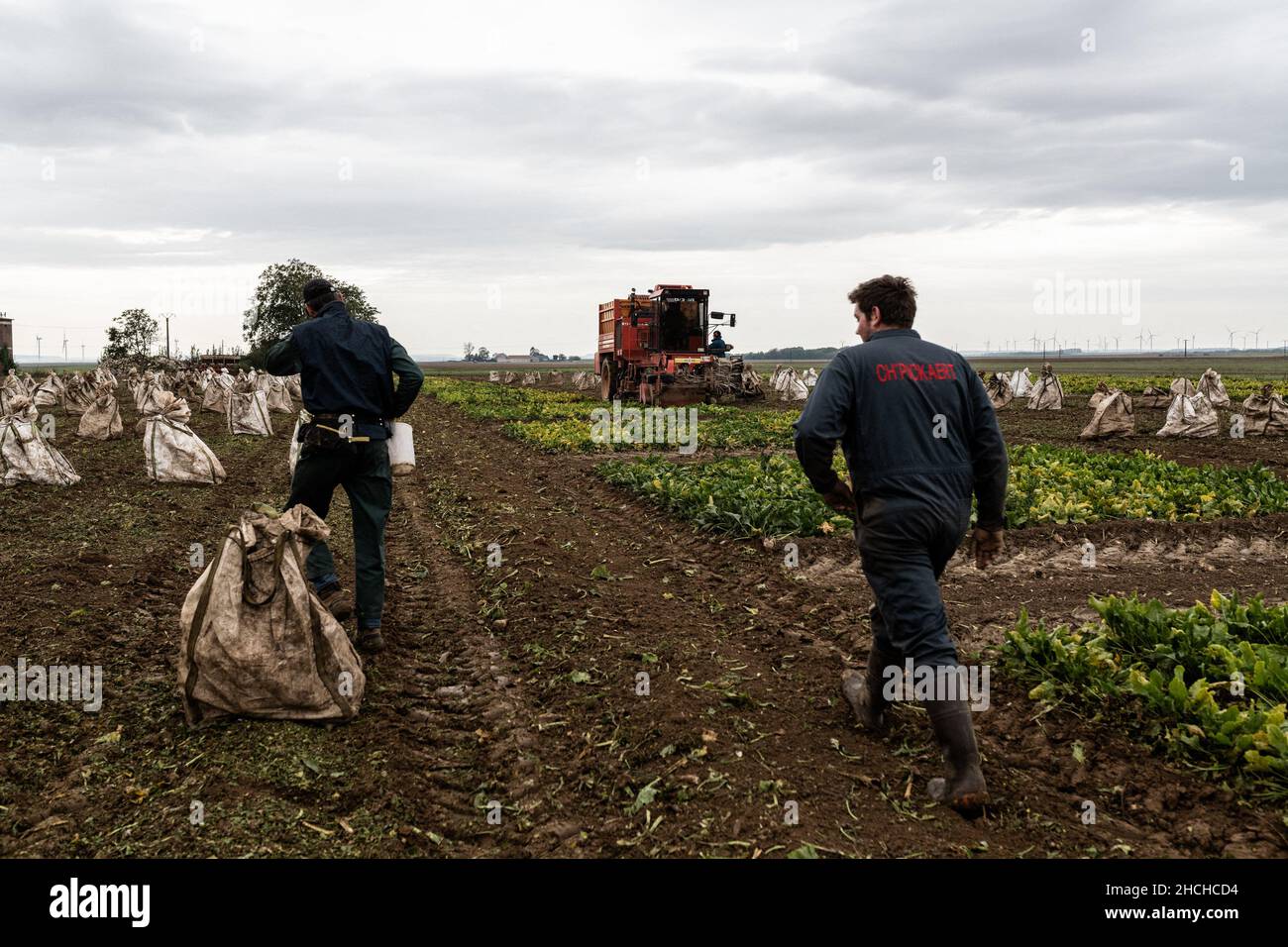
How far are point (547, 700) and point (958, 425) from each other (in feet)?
8.90

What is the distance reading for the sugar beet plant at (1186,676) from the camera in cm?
411

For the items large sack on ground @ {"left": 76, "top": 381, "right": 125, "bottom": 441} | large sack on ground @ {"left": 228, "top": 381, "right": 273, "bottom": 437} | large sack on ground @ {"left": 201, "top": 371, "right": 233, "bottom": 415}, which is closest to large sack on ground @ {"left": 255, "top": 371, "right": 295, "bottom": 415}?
large sack on ground @ {"left": 201, "top": 371, "right": 233, "bottom": 415}

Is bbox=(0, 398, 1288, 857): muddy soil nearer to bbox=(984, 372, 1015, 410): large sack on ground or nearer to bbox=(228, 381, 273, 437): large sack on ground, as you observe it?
bbox=(228, 381, 273, 437): large sack on ground

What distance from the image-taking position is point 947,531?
4.00m

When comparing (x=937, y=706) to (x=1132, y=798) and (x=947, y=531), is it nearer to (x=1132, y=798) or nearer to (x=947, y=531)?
(x=947, y=531)

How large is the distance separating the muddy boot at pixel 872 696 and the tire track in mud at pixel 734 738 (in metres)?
0.10

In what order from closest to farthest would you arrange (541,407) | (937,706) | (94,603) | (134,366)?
(937,706) → (94,603) → (541,407) → (134,366)

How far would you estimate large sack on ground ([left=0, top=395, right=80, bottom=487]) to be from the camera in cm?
1160

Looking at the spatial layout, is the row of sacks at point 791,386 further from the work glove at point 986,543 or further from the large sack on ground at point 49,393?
the work glove at point 986,543

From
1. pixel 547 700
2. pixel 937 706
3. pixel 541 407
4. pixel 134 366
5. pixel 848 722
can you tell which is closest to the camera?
pixel 937 706

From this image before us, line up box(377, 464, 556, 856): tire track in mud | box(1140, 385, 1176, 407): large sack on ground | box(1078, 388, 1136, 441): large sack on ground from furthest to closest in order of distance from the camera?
box(1140, 385, 1176, 407): large sack on ground, box(1078, 388, 1136, 441): large sack on ground, box(377, 464, 556, 856): tire track in mud

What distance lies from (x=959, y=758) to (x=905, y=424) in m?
1.44
